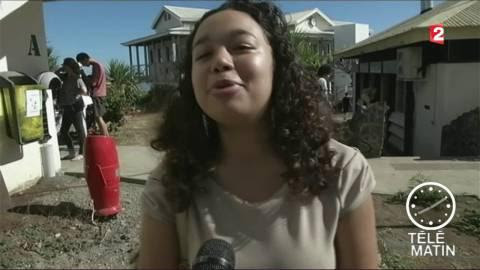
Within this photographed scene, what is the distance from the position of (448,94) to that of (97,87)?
5.96 m

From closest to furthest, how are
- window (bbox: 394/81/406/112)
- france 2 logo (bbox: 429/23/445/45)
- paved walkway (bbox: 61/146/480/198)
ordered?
paved walkway (bbox: 61/146/480/198) < france 2 logo (bbox: 429/23/445/45) < window (bbox: 394/81/406/112)

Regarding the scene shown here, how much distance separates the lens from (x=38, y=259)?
3490 mm

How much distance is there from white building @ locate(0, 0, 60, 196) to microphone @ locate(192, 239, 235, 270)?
4.13 metres

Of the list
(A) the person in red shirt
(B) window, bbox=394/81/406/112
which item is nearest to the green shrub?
(A) the person in red shirt

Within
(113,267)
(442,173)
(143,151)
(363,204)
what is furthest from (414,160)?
(363,204)

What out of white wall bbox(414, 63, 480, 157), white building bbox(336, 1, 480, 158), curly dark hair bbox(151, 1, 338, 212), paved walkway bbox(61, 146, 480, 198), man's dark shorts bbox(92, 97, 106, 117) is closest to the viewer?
curly dark hair bbox(151, 1, 338, 212)

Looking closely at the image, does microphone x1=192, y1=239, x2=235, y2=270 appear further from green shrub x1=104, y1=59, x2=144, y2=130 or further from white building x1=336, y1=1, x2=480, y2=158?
green shrub x1=104, y1=59, x2=144, y2=130

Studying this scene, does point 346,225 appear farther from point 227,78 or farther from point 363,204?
point 227,78

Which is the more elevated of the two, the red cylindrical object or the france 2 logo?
the france 2 logo

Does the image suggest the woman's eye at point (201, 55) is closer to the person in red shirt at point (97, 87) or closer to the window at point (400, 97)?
the person in red shirt at point (97, 87)

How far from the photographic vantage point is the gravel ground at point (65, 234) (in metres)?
3.48

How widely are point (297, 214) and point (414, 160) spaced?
241 inches

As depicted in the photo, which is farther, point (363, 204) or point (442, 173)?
point (442, 173)

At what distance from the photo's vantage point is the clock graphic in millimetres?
4117
